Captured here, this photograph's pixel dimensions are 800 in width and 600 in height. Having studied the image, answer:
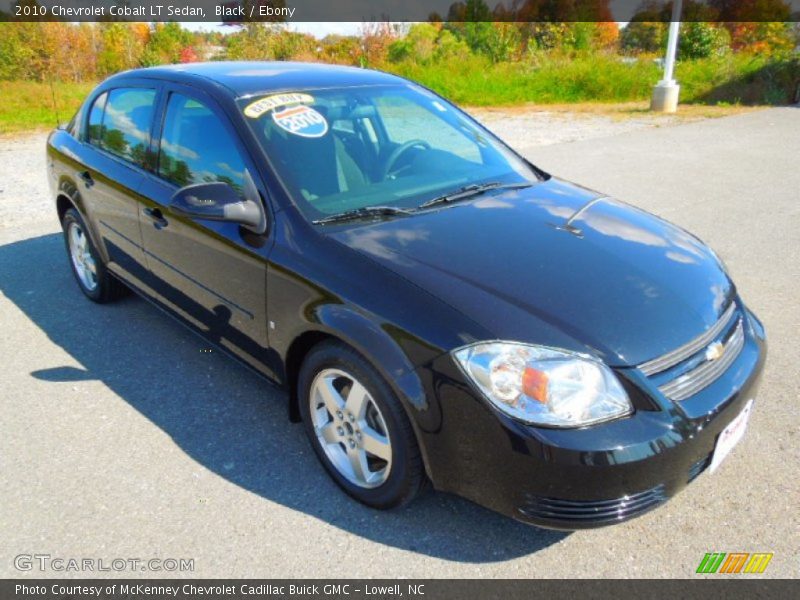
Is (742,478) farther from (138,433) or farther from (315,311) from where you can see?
(138,433)

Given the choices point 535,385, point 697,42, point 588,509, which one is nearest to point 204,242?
point 535,385

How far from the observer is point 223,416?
3195 mm

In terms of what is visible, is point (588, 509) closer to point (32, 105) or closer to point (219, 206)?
point (219, 206)

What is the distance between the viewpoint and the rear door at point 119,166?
3.59 m

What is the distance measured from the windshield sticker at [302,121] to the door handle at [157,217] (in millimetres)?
829

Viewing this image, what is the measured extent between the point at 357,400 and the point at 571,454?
0.84 m

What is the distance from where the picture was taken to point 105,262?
4199mm

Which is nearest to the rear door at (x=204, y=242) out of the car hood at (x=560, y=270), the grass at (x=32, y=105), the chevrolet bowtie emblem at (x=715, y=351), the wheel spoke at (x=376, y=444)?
the car hood at (x=560, y=270)

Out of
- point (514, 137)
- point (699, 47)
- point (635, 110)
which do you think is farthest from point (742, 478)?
point (699, 47)

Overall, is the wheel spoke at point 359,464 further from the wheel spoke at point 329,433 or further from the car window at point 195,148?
the car window at point 195,148

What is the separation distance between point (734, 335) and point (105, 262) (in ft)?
12.0

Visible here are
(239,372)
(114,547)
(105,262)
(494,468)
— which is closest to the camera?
(494,468)

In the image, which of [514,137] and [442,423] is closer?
[442,423]

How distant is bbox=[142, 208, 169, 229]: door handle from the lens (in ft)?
10.8
